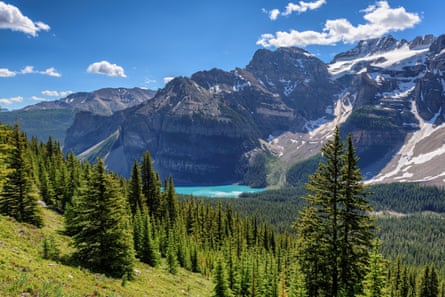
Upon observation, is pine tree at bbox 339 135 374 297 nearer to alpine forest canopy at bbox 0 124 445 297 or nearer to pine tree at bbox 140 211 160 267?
alpine forest canopy at bbox 0 124 445 297

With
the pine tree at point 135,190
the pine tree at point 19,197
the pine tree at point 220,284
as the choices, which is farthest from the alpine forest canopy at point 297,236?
the pine tree at point 135,190

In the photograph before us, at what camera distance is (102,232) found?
2697 cm

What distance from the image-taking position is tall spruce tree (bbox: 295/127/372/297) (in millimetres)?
22359

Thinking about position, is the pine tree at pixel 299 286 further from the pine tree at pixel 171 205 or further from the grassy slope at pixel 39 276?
the pine tree at pixel 171 205

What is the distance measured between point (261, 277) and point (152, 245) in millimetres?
15540

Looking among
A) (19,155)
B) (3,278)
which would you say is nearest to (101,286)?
(3,278)

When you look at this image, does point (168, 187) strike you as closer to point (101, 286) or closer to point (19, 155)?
point (19, 155)

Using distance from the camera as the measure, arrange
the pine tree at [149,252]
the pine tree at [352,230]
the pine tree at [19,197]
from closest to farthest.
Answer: the pine tree at [352,230]
the pine tree at [19,197]
the pine tree at [149,252]

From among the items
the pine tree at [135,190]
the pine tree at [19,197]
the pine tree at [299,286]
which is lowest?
the pine tree at [299,286]

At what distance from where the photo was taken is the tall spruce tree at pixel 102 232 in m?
26.9

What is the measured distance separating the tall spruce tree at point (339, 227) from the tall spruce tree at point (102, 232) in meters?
15.7

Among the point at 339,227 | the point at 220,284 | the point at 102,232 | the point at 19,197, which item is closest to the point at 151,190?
the point at 220,284

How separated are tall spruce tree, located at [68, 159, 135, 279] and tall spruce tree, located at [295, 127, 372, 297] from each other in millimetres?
15664

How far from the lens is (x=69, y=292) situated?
18297 mm
